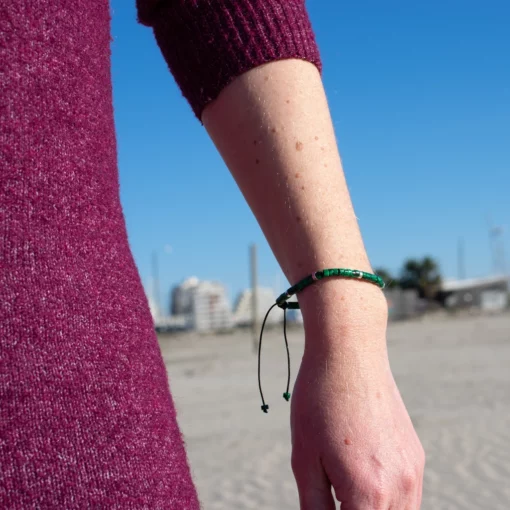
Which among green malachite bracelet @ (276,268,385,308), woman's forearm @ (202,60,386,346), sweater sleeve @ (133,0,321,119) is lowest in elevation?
green malachite bracelet @ (276,268,385,308)

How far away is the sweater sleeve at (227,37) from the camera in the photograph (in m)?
0.95

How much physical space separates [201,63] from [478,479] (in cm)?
486

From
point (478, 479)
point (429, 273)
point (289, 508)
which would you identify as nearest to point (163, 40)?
point (289, 508)

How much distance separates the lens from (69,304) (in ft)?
2.32

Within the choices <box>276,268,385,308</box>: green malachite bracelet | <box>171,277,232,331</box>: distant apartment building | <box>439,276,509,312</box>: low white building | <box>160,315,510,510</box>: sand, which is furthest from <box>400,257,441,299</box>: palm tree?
<box>276,268,385,308</box>: green malachite bracelet

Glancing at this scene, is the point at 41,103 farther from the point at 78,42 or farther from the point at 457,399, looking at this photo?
the point at 457,399

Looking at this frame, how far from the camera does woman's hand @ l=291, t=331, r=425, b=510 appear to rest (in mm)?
851

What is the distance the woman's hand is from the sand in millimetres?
244

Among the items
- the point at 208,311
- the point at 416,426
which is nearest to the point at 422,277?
the point at 208,311

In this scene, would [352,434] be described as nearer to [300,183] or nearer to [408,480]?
[408,480]

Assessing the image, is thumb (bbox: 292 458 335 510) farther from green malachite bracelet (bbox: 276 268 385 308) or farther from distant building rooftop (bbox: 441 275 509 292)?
distant building rooftop (bbox: 441 275 509 292)

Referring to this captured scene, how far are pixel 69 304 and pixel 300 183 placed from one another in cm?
36

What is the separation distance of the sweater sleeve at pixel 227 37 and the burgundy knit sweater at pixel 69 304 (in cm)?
16

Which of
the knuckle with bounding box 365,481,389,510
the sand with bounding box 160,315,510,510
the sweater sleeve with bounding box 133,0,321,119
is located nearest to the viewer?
the knuckle with bounding box 365,481,389,510
